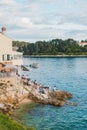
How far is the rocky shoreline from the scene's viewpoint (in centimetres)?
5441

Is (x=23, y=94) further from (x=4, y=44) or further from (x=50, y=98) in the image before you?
(x=4, y=44)

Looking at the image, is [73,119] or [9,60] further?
[9,60]

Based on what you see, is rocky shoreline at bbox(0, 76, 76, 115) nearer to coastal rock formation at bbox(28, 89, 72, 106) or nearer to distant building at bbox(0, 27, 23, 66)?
coastal rock formation at bbox(28, 89, 72, 106)

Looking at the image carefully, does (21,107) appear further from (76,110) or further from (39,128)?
(39,128)

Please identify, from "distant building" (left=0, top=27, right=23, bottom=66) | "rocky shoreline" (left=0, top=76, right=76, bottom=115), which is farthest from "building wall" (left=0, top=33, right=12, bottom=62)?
"rocky shoreline" (left=0, top=76, right=76, bottom=115)

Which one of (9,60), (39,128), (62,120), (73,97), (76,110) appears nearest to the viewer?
(39,128)

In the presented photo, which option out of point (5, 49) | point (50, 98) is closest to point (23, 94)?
point (50, 98)

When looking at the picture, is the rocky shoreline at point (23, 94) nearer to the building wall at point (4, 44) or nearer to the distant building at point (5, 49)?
the distant building at point (5, 49)

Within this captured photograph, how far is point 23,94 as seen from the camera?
190ft

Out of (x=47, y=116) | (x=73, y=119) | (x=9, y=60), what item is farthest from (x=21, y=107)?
(x=9, y=60)

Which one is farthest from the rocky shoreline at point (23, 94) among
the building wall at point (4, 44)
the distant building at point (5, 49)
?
the building wall at point (4, 44)

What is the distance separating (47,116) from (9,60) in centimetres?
2506

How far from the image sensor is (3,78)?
200ft

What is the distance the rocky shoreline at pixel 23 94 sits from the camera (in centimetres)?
5441
